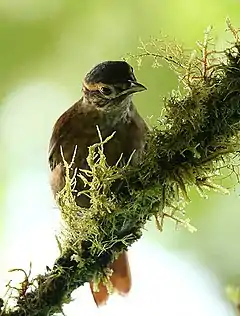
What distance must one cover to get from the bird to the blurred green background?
5.01ft

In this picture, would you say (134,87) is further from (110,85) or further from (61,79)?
(61,79)

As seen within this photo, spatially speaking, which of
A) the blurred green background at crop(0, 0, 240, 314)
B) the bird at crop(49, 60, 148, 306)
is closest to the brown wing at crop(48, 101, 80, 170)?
the bird at crop(49, 60, 148, 306)

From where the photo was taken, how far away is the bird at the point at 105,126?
2.24 metres

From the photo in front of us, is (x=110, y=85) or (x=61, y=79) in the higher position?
(x=61, y=79)

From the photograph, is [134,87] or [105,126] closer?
[134,87]

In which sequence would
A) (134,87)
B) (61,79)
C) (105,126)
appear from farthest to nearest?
(61,79)
(105,126)
(134,87)

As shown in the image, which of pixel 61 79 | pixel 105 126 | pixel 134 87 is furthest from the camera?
pixel 61 79

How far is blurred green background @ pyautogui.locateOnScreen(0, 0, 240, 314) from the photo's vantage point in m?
4.24

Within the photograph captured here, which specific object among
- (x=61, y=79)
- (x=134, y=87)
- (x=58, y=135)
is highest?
(x=61, y=79)

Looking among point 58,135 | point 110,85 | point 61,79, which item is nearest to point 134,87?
point 110,85

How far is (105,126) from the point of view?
2.35 m

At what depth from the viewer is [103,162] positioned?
1704 mm

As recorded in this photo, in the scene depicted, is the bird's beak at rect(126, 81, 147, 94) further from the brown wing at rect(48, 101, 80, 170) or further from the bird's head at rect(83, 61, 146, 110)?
the brown wing at rect(48, 101, 80, 170)

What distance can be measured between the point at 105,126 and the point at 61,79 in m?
2.30
